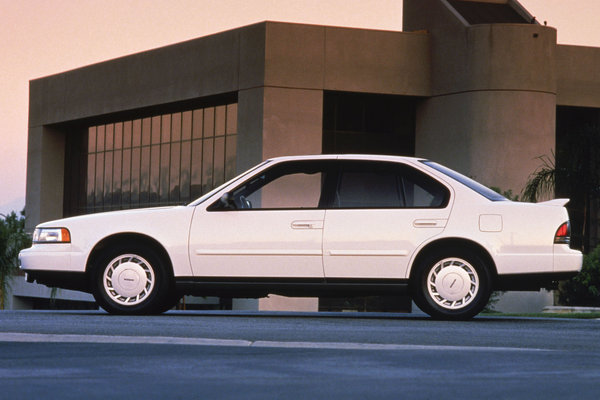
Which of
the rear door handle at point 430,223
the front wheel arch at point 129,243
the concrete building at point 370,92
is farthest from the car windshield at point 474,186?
the concrete building at point 370,92

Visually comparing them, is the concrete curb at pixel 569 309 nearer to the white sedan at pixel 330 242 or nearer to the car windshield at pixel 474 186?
the car windshield at pixel 474 186

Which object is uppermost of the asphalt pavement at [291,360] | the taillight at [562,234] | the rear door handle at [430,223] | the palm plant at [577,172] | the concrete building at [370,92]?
the concrete building at [370,92]

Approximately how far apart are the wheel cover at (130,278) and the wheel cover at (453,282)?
2.81m

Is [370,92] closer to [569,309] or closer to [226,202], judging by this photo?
[569,309]

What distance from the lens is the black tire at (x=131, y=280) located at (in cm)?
1246

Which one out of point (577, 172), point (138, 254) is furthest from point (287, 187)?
point (577, 172)

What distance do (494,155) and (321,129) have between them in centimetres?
628

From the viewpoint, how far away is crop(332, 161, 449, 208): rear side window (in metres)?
12.3

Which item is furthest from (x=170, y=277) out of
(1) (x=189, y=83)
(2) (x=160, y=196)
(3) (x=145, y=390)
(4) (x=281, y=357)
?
(2) (x=160, y=196)

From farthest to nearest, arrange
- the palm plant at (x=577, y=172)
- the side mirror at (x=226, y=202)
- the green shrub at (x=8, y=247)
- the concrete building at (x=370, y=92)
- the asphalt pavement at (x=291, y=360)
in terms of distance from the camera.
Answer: the green shrub at (x=8, y=247) → the concrete building at (x=370, y=92) → the palm plant at (x=577, y=172) → the side mirror at (x=226, y=202) → the asphalt pavement at (x=291, y=360)

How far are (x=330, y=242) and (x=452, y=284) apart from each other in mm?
Answer: 1254

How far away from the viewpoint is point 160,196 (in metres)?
56.9

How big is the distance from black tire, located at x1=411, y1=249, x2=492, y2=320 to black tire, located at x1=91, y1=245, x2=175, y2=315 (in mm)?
2522

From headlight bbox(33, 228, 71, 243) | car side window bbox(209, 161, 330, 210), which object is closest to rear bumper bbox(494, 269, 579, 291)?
car side window bbox(209, 161, 330, 210)
